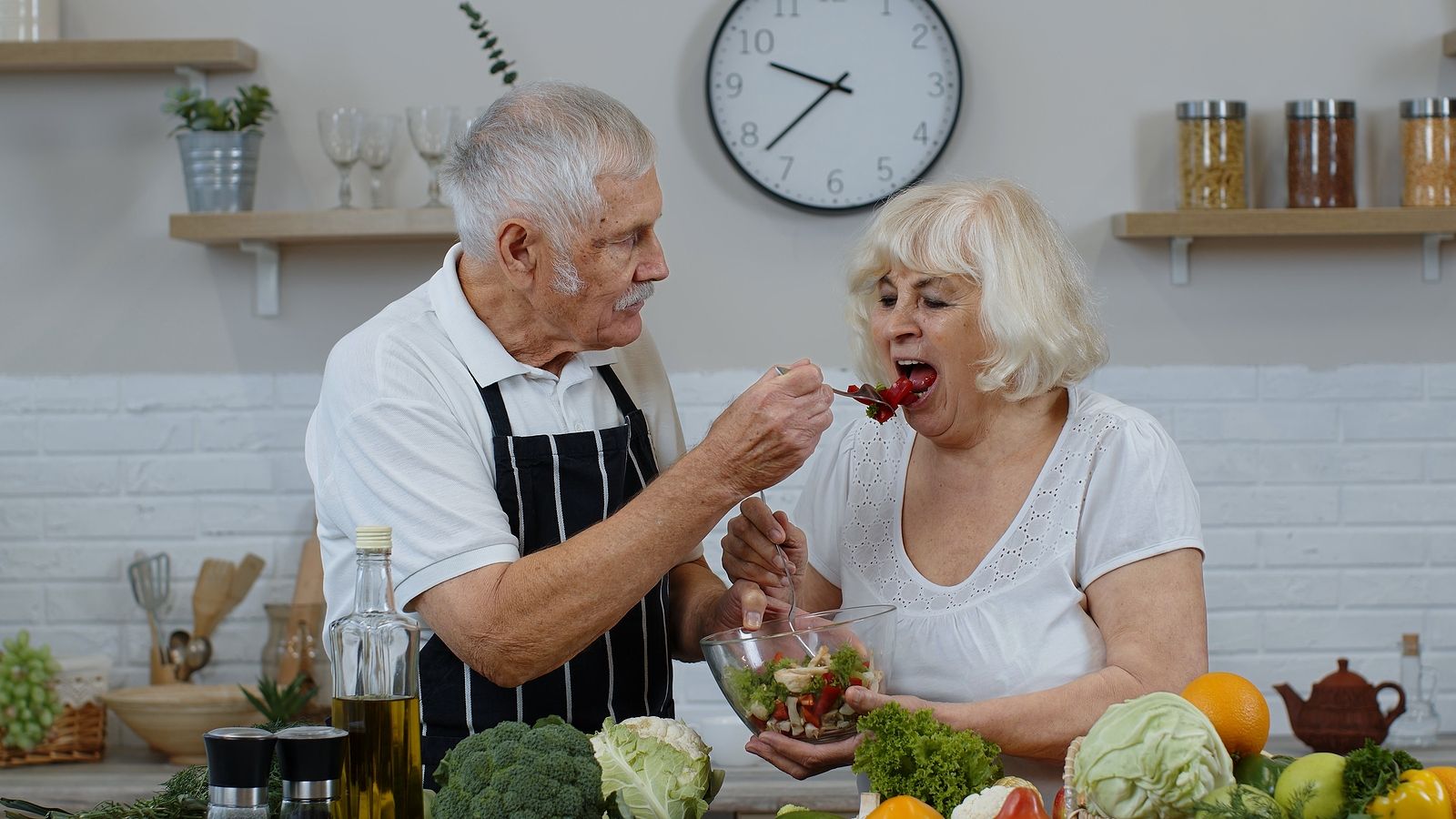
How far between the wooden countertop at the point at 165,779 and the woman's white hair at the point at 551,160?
1.34m

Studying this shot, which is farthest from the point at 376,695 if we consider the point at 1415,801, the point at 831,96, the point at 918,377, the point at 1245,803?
the point at 831,96

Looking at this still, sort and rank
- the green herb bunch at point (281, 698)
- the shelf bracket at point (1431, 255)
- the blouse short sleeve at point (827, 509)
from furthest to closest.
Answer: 1. the shelf bracket at point (1431, 255)
2. the green herb bunch at point (281, 698)
3. the blouse short sleeve at point (827, 509)

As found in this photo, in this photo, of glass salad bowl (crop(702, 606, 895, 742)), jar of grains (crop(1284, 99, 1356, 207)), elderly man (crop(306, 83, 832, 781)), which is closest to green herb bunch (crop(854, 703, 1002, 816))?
glass salad bowl (crop(702, 606, 895, 742))

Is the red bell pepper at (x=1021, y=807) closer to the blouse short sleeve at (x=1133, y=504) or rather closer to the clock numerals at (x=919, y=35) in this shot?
the blouse short sleeve at (x=1133, y=504)

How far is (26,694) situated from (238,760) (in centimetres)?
213

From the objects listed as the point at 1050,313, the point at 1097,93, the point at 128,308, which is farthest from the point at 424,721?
the point at 1097,93

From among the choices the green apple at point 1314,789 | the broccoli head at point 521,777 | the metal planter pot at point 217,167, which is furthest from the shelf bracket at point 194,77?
the green apple at point 1314,789

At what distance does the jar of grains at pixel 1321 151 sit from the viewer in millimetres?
3053

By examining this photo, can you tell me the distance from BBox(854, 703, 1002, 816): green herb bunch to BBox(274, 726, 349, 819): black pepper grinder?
51 cm

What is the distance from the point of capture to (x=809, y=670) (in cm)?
147

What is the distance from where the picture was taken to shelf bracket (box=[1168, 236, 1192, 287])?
3162mm

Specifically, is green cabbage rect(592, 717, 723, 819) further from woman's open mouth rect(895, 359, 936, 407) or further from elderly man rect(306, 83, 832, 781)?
woman's open mouth rect(895, 359, 936, 407)

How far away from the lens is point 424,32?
3.21m

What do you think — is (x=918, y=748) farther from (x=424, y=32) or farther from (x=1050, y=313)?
(x=424, y=32)
